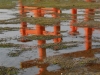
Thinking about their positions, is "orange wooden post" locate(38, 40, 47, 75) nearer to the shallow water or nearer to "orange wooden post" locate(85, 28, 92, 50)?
the shallow water

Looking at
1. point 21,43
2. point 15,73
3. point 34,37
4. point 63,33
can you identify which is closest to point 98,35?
point 63,33

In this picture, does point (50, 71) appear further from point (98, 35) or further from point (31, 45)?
point (98, 35)

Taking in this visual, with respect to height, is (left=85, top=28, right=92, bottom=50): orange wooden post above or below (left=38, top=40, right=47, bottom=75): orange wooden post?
above

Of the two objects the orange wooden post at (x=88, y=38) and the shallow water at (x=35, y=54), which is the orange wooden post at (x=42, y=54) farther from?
the orange wooden post at (x=88, y=38)

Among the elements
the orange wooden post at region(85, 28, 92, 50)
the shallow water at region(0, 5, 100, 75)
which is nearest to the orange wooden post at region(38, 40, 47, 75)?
the shallow water at region(0, 5, 100, 75)

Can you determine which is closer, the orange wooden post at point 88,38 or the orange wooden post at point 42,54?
the orange wooden post at point 42,54

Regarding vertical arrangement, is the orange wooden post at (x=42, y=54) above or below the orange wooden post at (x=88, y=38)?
below

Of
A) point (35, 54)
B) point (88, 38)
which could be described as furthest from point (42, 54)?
point (88, 38)

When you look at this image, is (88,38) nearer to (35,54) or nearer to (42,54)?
(42,54)

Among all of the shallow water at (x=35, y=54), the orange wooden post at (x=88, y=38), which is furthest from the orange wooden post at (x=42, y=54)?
the orange wooden post at (x=88, y=38)

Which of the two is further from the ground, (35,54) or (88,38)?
(88,38)

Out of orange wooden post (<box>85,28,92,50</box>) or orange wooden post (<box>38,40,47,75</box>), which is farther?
orange wooden post (<box>85,28,92,50</box>)

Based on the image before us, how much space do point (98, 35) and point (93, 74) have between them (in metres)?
8.95

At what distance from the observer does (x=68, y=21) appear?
939 inches
